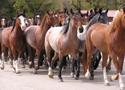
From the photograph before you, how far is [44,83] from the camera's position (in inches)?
483

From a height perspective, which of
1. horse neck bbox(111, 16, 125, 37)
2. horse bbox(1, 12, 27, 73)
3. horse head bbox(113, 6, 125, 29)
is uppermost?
horse head bbox(113, 6, 125, 29)

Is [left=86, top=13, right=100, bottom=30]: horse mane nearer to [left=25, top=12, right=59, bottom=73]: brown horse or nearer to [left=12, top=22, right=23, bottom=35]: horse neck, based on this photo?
[left=25, top=12, right=59, bottom=73]: brown horse

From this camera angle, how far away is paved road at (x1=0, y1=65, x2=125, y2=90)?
1134cm

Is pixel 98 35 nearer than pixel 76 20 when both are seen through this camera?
Yes

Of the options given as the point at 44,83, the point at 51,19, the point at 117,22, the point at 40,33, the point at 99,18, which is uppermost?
the point at 117,22

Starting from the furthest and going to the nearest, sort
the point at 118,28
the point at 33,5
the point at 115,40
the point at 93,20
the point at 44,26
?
1. the point at 33,5
2. the point at 44,26
3. the point at 93,20
4. the point at 115,40
5. the point at 118,28

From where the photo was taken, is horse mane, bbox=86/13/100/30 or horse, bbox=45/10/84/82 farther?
horse mane, bbox=86/13/100/30

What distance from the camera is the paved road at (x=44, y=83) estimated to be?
37.2ft

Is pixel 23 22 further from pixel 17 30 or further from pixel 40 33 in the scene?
pixel 40 33

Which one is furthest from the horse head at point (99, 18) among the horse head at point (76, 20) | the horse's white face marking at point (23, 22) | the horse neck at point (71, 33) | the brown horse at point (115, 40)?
the horse's white face marking at point (23, 22)

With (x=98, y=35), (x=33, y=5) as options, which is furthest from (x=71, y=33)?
(x=33, y=5)

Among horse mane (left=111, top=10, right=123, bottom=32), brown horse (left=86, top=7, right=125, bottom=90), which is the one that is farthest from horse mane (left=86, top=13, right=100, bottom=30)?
horse mane (left=111, top=10, right=123, bottom=32)

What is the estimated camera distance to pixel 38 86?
11.7 metres

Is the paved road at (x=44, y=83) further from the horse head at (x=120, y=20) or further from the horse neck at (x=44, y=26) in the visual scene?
the horse head at (x=120, y=20)
